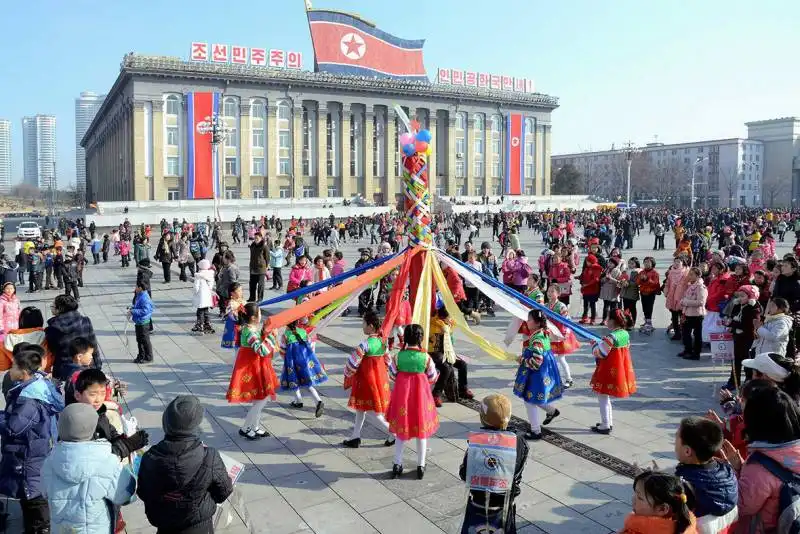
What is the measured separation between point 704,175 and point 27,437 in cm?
11498

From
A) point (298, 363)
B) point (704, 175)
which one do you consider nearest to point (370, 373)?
point (298, 363)

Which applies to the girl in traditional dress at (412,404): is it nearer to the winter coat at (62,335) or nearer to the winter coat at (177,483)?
the winter coat at (177,483)

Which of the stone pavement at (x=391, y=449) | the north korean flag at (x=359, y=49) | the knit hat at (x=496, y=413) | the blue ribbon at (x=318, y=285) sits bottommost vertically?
the stone pavement at (x=391, y=449)

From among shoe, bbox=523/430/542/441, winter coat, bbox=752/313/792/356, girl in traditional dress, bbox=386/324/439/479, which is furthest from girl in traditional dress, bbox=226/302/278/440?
winter coat, bbox=752/313/792/356

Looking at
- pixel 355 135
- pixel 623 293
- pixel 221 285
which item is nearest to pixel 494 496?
pixel 623 293

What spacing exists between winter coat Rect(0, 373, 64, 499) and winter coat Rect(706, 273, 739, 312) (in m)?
9.27

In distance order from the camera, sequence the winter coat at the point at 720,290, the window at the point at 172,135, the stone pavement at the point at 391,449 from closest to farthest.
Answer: the stone pavement at the point at 391,449, the winter coat at the point at 720,290, the window at the point at 172,135

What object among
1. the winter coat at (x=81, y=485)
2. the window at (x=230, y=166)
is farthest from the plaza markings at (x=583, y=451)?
the window at (x=230, y=166)

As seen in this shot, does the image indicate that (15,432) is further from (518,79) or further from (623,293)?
(518,79)

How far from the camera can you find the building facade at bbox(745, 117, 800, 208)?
10131 centimetres

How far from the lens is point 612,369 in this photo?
7.36m

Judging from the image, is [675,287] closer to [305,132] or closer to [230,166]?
[230,166]

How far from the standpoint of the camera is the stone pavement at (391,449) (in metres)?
5.52

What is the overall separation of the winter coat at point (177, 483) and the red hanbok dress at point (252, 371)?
3.39 meters
